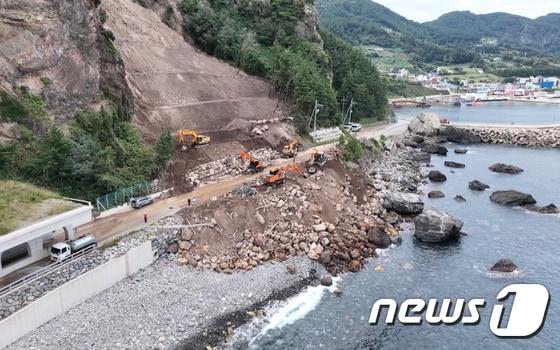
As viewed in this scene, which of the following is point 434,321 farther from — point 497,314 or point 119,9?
point 119,9

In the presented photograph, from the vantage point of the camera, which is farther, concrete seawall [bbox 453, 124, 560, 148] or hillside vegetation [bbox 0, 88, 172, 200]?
concrete seawall [bbox 453, 124, 560, 148]

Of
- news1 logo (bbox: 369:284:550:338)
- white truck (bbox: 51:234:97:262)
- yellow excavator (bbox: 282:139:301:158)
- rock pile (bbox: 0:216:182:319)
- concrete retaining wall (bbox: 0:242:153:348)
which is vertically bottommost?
news1 logo (bbox: 369:284:550:338)

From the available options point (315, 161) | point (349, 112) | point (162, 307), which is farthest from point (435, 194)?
point (162, 307)

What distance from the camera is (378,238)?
133ft

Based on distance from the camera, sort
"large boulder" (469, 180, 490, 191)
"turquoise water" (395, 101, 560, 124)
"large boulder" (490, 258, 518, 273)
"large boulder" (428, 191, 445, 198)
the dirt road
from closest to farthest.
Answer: the dirt road < "large boulder" (490, 258, 518, 273) < "large boulder" (428, 191, 445, 198) < "large boulder" (469, 180, 490, 191) < "turquoise water" (395, 101, 560, 124)

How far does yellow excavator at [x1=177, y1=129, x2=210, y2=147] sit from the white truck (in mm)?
17449

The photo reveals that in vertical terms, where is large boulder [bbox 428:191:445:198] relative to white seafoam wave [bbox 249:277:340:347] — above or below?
above

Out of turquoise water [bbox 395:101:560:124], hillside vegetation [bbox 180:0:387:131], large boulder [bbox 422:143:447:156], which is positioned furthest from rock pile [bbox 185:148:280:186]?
turquoise water [bbox 395:101:560:124]

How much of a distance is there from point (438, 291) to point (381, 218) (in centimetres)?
1299

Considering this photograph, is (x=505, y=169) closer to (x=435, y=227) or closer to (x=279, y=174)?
(x=435, y=227)

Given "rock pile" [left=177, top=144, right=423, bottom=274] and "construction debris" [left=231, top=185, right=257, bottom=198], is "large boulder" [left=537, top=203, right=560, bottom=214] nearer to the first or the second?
"rock pile" [left=177, top=144, right=423, bottom=274]

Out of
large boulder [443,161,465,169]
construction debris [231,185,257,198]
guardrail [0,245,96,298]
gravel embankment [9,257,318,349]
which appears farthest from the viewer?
large boulder [443,161,465,169]

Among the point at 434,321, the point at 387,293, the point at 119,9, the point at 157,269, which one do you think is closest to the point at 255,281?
the point at 157,269

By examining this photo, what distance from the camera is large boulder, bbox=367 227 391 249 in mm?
40406
